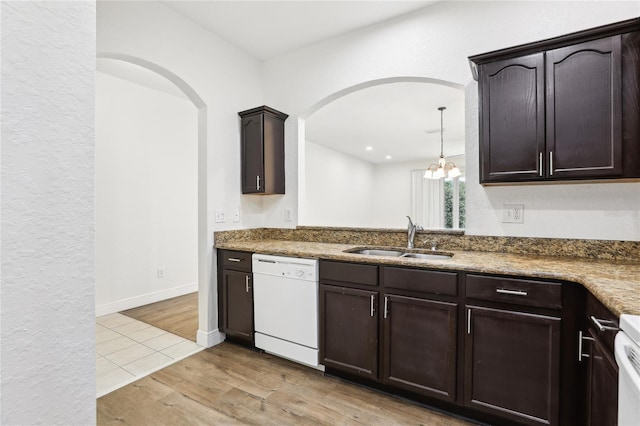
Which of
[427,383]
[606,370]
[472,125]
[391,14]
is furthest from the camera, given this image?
[391,14]

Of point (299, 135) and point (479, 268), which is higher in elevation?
point (299, 135)

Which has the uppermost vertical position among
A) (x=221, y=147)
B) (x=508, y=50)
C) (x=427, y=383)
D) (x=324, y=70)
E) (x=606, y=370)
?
(x=324, y=70)

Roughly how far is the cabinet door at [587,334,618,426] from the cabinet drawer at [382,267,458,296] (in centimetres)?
63

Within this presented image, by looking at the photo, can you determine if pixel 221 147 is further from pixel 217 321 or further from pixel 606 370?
pixel 606 370

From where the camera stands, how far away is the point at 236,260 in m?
2.74

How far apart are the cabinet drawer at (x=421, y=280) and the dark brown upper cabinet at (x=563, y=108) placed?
71cm

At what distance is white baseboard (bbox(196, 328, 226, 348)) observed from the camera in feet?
9.16

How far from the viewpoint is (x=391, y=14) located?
8.67 feet

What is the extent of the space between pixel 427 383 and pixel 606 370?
0.89 m

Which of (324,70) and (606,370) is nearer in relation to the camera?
(606,370)

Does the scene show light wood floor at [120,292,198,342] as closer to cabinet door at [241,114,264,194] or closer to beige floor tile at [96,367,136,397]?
beige floor tile at [96,367,136,397]

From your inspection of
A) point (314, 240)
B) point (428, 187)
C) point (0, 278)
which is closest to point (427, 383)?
point (314, 240)

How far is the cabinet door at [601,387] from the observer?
122 cm

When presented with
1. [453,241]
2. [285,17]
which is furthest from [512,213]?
[285,17]
